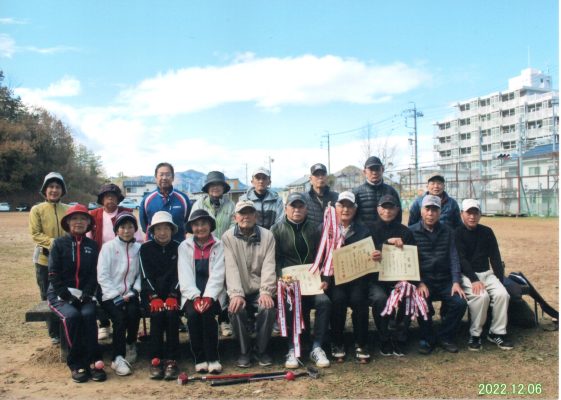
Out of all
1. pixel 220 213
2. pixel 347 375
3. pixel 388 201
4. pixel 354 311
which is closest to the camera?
pixel 347 375

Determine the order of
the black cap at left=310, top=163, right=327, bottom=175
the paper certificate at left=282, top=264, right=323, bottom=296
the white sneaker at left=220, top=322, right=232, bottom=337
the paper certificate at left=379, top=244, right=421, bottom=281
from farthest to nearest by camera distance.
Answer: the black cap at left=310, top=163, right=327, bottom=175, the white sneaker at left=220, top=322, right=232, bottom=337, the paper certificate at left=379, top=244, right=421, bottom=281, the paper certificate at left=282, top=264, right=323, bottom=296

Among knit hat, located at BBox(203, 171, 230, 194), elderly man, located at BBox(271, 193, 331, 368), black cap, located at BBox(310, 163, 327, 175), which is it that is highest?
black cap, located at BBox(310, 163, 327, 175)

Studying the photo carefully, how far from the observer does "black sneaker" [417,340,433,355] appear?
205 inches

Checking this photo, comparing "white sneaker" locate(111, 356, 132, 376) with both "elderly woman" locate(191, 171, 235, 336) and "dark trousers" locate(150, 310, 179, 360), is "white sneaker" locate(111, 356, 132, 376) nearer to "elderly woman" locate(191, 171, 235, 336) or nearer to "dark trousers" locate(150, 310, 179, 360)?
"dark trousers" locate(150, 310, 179, 360)

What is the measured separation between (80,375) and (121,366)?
1.26 ft

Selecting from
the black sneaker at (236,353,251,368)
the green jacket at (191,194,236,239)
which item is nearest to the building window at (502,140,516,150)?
the green jacket at (191,194,236,239)

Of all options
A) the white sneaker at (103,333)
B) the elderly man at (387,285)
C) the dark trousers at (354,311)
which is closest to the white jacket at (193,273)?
the dark trousers at (354,311)

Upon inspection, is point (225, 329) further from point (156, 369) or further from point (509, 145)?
point (509, 145)

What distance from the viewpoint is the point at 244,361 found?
489cm

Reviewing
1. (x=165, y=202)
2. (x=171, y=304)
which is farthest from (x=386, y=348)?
(x=165, y=202)

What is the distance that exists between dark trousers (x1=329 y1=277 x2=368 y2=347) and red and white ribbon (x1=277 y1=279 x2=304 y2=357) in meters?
0.37

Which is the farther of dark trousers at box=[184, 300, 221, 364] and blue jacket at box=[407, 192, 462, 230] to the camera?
blue jacket at box=[407, 192, 462, 230]

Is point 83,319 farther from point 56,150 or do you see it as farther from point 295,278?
point 56,150
